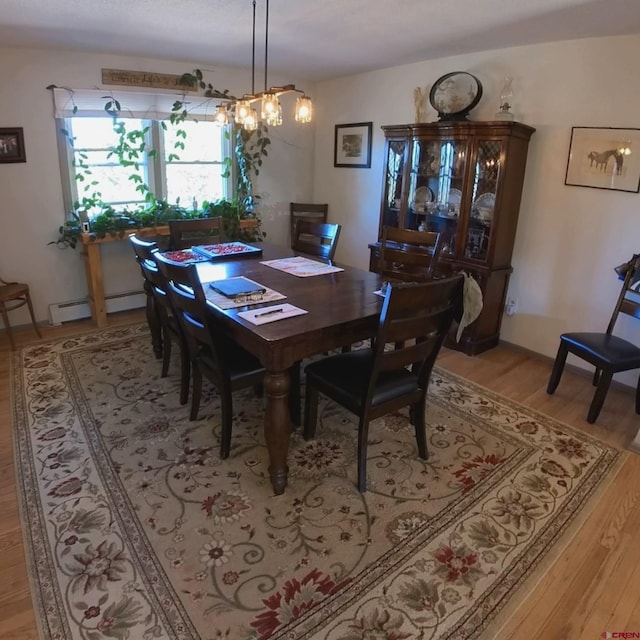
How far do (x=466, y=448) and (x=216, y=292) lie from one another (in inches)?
60.6

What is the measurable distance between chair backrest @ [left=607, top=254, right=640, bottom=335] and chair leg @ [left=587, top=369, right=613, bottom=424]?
0.47 meters

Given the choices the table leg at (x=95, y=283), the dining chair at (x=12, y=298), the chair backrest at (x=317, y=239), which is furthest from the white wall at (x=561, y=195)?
the dining chair at (x=12, y=298)

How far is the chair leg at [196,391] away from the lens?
2.58 metres

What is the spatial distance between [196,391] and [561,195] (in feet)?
9.24

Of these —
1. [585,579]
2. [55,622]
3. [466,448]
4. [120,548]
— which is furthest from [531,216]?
[55,622]

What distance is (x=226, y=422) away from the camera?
7.59 ft

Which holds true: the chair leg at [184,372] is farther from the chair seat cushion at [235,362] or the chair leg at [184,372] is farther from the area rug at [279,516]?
the chair seat cushion at [235,362]

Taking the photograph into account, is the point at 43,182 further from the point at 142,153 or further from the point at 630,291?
the point at 630,291

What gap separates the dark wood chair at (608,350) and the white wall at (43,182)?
3.69 meters

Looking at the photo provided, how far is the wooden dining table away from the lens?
6.22 feet

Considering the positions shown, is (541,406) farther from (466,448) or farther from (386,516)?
(386,516)

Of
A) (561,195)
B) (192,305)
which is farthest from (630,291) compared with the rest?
(192,305)

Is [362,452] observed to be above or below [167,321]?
below

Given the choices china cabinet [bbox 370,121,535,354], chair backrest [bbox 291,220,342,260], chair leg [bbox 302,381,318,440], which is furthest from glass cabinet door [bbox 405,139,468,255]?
chair leg [bbox 302,381,318,440]
